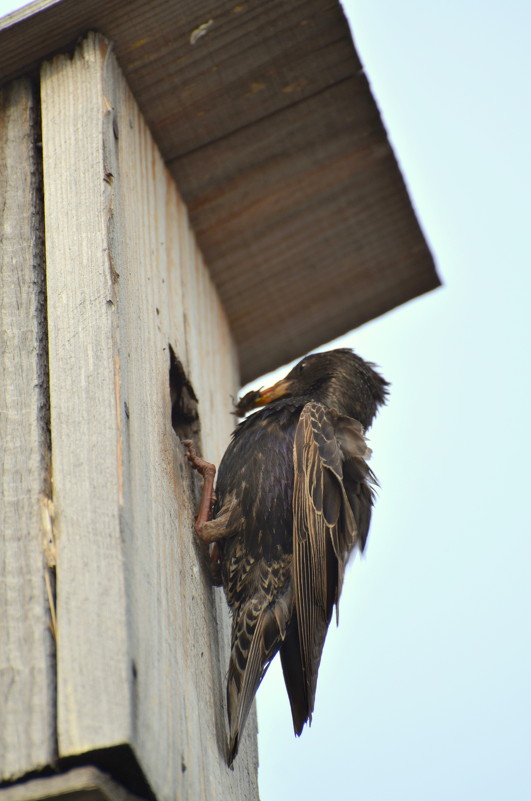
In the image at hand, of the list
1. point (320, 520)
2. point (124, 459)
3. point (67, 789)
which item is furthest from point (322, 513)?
point (67, 789)

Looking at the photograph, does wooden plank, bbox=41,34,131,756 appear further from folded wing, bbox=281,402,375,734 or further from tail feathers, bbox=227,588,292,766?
A: folded wing, bbox=281,402,375,734

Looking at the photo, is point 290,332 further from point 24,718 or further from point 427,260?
point 24,718

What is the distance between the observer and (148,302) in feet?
10.4

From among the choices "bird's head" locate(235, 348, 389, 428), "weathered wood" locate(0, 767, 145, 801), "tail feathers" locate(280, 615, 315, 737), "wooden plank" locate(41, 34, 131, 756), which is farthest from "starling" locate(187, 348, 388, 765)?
"weathered wood" locate(0, 767, 145, 801)

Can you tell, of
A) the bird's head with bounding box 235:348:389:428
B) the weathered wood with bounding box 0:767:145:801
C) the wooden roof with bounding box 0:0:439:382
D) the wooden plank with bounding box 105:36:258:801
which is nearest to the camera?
the weathered wood with bounding box 0:767:145:801

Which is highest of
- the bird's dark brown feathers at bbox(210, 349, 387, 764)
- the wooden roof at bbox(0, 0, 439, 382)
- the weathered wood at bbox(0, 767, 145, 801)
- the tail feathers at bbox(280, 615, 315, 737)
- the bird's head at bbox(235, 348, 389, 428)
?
the wooden roof at bbox(0, 0, 439, 382)

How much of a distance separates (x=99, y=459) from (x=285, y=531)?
105 centimetres

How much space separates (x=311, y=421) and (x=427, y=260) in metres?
1.46

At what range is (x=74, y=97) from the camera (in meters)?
3.19

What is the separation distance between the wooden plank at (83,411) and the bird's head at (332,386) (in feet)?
4.38

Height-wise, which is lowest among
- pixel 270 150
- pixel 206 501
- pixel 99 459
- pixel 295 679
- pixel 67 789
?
pixel 67 789

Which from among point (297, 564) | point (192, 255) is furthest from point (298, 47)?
point (297, 564)

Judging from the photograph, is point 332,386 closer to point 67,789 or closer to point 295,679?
point 295,679

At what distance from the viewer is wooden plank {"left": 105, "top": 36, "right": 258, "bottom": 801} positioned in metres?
→ 2.31
